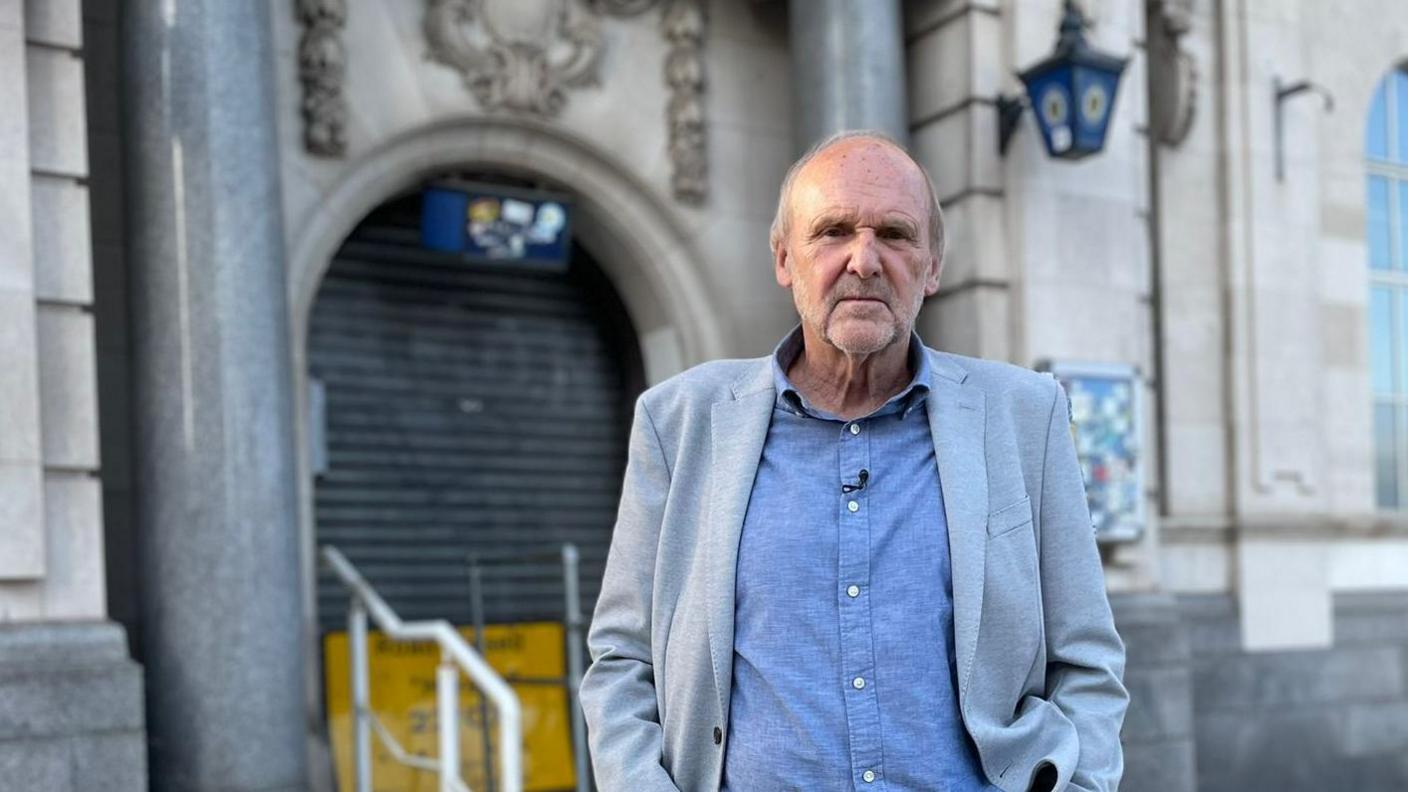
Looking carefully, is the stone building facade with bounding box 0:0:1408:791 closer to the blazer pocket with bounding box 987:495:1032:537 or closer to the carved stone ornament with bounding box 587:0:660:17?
the carved stone ornament with bounding box 587:0:660:17

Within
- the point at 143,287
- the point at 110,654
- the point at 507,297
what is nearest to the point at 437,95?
the point at 507,297

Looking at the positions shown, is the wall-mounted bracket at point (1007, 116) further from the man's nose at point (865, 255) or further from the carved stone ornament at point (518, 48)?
the man's nose at point (865, 255)

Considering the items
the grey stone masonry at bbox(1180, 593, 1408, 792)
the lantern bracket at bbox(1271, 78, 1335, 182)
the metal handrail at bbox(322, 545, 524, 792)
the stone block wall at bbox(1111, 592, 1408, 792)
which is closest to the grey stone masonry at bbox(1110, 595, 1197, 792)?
the stone block wall at bbox(1111, 592, 1408, 792)

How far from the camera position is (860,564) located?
2.29 metres

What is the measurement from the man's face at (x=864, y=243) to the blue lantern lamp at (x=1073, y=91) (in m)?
5.84

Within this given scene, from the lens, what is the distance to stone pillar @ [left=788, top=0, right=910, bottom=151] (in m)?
8.22

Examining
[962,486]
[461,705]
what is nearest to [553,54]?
[461,705]

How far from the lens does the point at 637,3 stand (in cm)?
844

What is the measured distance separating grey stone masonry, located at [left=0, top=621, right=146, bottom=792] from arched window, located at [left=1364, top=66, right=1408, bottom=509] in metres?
8.31

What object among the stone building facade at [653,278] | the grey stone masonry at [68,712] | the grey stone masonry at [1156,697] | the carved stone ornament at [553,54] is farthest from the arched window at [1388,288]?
the grey stone masonry at [68,712]

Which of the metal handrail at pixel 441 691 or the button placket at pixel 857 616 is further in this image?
the metal handrail at pixel 441 691

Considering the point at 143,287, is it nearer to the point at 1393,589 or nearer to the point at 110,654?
the point at 110,654

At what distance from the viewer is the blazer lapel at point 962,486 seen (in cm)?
227

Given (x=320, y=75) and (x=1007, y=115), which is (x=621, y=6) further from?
(x=1007, y=115)
